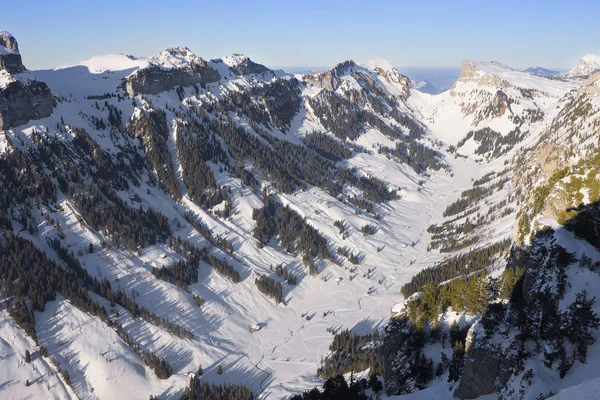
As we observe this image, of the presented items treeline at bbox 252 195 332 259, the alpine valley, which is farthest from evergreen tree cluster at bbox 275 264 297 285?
treeline at bbox 252 195 332 259

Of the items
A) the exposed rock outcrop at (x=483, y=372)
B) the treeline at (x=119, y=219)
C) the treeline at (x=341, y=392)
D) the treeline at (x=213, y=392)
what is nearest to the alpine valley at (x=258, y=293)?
the exposed rock outcrop at (x=483, y=372)

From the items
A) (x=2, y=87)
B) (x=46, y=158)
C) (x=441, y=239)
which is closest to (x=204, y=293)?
(x=46, y=158)

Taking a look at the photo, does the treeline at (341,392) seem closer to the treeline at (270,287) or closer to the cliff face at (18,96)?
the treeline at (270,287)

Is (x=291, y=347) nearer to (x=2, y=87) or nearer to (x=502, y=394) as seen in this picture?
(x=502, y=394)

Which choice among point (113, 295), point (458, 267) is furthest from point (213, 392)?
point (458, 267)

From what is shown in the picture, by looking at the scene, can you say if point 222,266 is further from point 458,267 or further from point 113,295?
point 458,267

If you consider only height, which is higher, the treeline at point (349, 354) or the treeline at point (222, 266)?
the treeline at point (222, 266)
